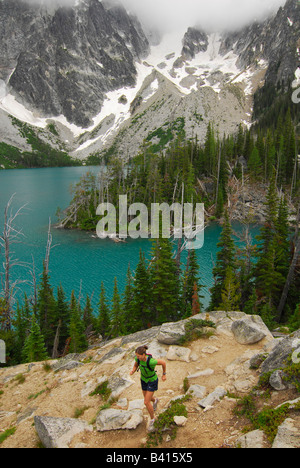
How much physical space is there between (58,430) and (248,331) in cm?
879

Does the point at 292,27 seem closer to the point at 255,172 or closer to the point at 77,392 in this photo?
the point at 255,172

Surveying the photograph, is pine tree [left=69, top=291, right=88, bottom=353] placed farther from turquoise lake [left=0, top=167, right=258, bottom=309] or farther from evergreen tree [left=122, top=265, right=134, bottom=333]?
turquoise lake [left=0, top=167, right=258, bottom=309]

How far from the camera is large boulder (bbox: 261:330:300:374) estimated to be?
8.21m

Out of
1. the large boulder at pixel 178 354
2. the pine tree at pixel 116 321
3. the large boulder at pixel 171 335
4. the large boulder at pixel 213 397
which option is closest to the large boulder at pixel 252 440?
the large boulder at pixel 213 397

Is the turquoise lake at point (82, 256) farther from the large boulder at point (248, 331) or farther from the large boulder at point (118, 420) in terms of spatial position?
the large boulder at point (118, 420)

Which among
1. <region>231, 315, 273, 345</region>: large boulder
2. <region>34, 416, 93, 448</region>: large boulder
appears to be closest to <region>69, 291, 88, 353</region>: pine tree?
<region>231, 315, 273, 345</region>: large boulder

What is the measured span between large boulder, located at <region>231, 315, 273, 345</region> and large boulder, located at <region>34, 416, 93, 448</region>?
7.61m

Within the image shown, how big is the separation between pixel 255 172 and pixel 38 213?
61337 millimetres

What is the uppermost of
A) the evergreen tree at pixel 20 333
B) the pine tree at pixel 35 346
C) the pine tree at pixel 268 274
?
the pine tree at pixel 268 274

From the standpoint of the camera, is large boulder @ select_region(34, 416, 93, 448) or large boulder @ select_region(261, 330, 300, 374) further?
large boulder @ select_region(261, 330, 300, 374)

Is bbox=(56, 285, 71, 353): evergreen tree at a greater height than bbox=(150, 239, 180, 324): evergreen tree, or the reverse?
bbox=(150, 239, 180, 324): evergreen tree

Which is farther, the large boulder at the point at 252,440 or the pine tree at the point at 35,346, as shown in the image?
the pine tree at the point at 35,346

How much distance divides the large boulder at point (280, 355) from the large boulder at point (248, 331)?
3.01 metres

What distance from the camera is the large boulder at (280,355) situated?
8211 mm
